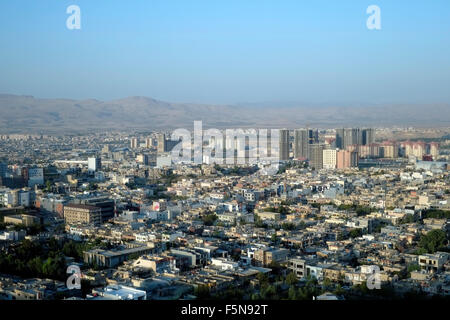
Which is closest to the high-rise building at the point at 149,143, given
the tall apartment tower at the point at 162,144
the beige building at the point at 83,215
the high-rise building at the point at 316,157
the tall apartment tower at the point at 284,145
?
the tall apartment tower at the point at 162,144

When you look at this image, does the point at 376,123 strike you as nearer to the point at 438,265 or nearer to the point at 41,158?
the point at 41,158

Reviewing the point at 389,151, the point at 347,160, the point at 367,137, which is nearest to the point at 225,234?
the point at 347,160

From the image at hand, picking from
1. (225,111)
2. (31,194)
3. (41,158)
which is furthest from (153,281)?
(225,111)

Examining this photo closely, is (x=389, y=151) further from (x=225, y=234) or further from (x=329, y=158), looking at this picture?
(x=225, y=234)

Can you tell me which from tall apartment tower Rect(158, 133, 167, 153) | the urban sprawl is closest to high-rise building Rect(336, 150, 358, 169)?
the urban sprawl
